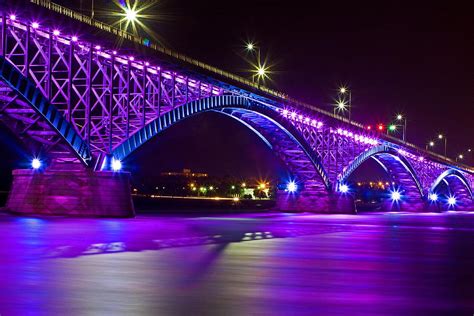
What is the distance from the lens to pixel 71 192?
50.8 meters

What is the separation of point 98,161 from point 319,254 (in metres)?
29.1

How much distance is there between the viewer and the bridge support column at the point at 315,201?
101 m

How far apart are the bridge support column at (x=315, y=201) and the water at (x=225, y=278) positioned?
71225 millimetres

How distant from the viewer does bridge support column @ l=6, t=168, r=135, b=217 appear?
5059 centimetres

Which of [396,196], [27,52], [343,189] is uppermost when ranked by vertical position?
[27,52]

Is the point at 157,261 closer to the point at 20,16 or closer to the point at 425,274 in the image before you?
the point at 425,274

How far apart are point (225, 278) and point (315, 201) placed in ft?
277

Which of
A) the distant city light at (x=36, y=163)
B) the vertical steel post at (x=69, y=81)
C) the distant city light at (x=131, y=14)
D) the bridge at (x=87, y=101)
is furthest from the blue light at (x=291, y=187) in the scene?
the vertical steel post at (x=69, y=81)

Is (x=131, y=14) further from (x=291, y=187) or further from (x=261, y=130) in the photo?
(x=291, y=187)

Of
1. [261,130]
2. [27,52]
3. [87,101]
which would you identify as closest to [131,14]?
[87,101]

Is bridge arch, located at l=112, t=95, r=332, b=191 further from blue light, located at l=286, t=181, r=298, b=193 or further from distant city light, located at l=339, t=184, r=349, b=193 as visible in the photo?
distant city light, located at l=339, t=184, r=349, b=193

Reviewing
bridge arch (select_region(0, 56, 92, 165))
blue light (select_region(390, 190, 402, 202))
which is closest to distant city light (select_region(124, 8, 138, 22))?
bridge arch (select_region(0, 56, 92, 165))

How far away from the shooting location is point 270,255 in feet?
79.9

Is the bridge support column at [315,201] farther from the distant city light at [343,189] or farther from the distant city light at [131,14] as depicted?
the distant city light at [131,14]
